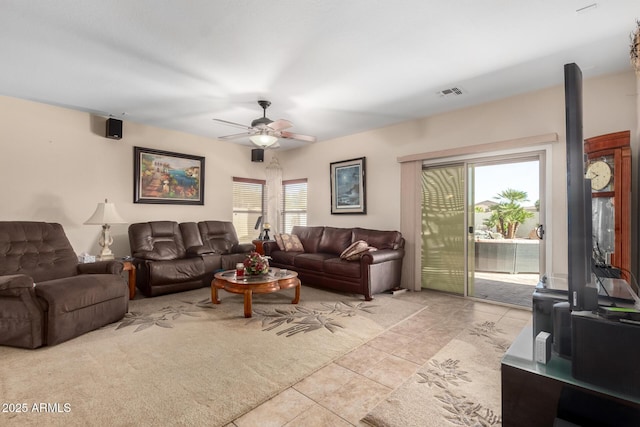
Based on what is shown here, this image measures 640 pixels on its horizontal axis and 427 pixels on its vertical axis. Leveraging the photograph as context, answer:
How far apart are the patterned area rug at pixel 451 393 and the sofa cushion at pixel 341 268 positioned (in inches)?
64.9

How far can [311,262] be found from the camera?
15.5 ft

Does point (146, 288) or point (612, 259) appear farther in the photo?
point (146, 288)

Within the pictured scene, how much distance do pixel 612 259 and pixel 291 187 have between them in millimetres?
5291

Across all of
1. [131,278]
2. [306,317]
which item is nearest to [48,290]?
[131,278]

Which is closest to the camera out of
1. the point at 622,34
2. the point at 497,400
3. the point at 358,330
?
the point at 497,400

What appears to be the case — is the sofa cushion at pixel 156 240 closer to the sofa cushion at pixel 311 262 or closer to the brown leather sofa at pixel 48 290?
the brown leather sofa at pixel 48 290

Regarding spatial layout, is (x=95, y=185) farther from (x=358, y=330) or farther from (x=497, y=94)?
(x=497, y=94)

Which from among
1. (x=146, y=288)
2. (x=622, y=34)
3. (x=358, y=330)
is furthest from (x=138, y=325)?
(x=622, y=34)

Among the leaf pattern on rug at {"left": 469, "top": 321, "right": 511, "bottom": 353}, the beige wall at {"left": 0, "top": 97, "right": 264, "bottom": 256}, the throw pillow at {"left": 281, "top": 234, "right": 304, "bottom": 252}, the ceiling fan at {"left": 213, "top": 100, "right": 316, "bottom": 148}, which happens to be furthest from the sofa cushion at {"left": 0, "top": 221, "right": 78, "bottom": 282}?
the leaf pattern on rug at {"left": 469, "top": 321, "right": 511, "bottom": 353}

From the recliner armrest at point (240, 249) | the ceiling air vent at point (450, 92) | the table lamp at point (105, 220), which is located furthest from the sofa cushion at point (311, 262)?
the ceiling air vent at point (450, 92)

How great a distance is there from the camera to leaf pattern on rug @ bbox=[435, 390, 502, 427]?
1646 mm

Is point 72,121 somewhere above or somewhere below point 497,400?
above

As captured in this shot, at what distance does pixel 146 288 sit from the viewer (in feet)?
13.4

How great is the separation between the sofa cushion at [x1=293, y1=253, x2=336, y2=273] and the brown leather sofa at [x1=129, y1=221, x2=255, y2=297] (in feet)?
3.13
